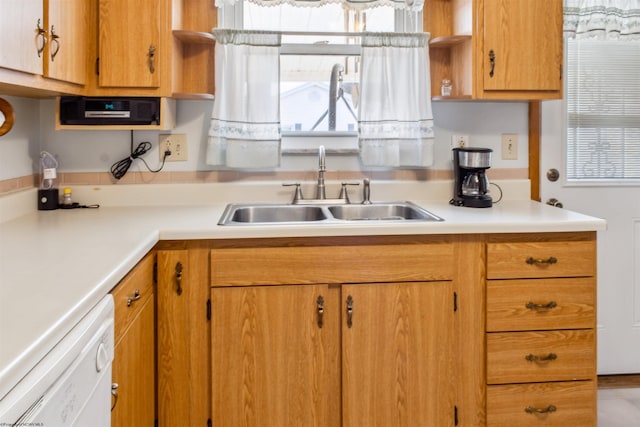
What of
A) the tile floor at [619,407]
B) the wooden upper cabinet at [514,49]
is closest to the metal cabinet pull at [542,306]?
the tile floor at [619,407]

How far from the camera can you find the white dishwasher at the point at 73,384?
71cm

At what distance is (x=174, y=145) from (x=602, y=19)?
1.97m

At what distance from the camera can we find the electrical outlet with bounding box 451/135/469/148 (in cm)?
249

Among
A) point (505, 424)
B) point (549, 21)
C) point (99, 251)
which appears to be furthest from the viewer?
point (549, 21)

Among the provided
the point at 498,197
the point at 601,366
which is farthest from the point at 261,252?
the point at 601,366

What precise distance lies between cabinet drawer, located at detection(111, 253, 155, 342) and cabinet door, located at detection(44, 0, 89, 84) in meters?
0.67

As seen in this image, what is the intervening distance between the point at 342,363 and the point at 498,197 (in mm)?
1175

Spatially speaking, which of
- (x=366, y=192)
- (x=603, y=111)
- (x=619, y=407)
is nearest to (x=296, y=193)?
(x=366, y=192)

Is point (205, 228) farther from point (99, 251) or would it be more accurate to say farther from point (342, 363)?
point (342, 363)

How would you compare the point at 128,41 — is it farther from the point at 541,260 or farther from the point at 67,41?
the point at 541,260

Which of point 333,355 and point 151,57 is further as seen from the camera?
point 151,57

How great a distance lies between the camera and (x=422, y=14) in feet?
7.98

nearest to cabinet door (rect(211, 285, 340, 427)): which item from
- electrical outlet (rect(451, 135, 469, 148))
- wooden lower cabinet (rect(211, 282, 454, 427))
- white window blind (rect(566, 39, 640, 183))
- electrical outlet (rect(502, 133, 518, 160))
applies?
wooden lower cabinet (rect(211, 282, 454, 427))

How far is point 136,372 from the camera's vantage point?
1.50 m
